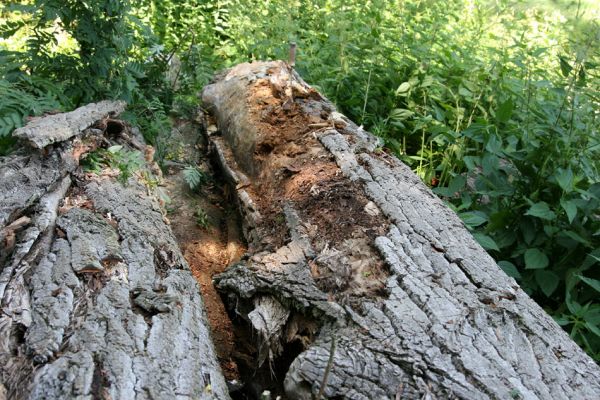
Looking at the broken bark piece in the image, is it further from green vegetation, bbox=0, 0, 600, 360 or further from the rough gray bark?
green vegetation, bbox=0, 0, 600, 360

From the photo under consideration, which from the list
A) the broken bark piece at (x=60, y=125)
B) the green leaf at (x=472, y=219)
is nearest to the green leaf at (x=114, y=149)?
the broken bark piece at (x=60, y=125)

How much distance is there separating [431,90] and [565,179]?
1.93 metres

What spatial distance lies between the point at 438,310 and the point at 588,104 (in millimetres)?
2222

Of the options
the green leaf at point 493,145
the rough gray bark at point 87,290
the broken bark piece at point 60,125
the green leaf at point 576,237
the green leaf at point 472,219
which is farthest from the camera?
the green leaf at point 493,145

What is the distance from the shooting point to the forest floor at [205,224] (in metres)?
3.19

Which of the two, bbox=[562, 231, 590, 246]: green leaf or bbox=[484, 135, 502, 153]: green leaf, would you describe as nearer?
bbox=[562, 231, 590, 246]: green leaf

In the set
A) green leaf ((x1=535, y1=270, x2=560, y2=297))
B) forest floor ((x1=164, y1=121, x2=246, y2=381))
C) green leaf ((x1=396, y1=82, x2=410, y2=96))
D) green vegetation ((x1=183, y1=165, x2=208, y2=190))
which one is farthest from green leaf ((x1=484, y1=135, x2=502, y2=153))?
green vegetation ((x1=183, y1=165, x2=208, y2=190))

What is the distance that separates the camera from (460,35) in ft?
19.9

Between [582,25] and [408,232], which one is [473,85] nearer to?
[582,25]

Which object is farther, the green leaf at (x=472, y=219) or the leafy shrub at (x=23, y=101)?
the green leaf at (x=472, y=219)

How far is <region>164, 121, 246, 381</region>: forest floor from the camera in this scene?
3.19m

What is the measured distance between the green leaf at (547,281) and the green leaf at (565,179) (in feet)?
1.67

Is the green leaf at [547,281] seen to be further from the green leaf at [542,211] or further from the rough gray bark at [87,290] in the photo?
the rough gray bark at [87,290]

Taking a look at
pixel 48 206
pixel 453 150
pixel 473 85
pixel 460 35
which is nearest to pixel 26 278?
pixel 48 206
